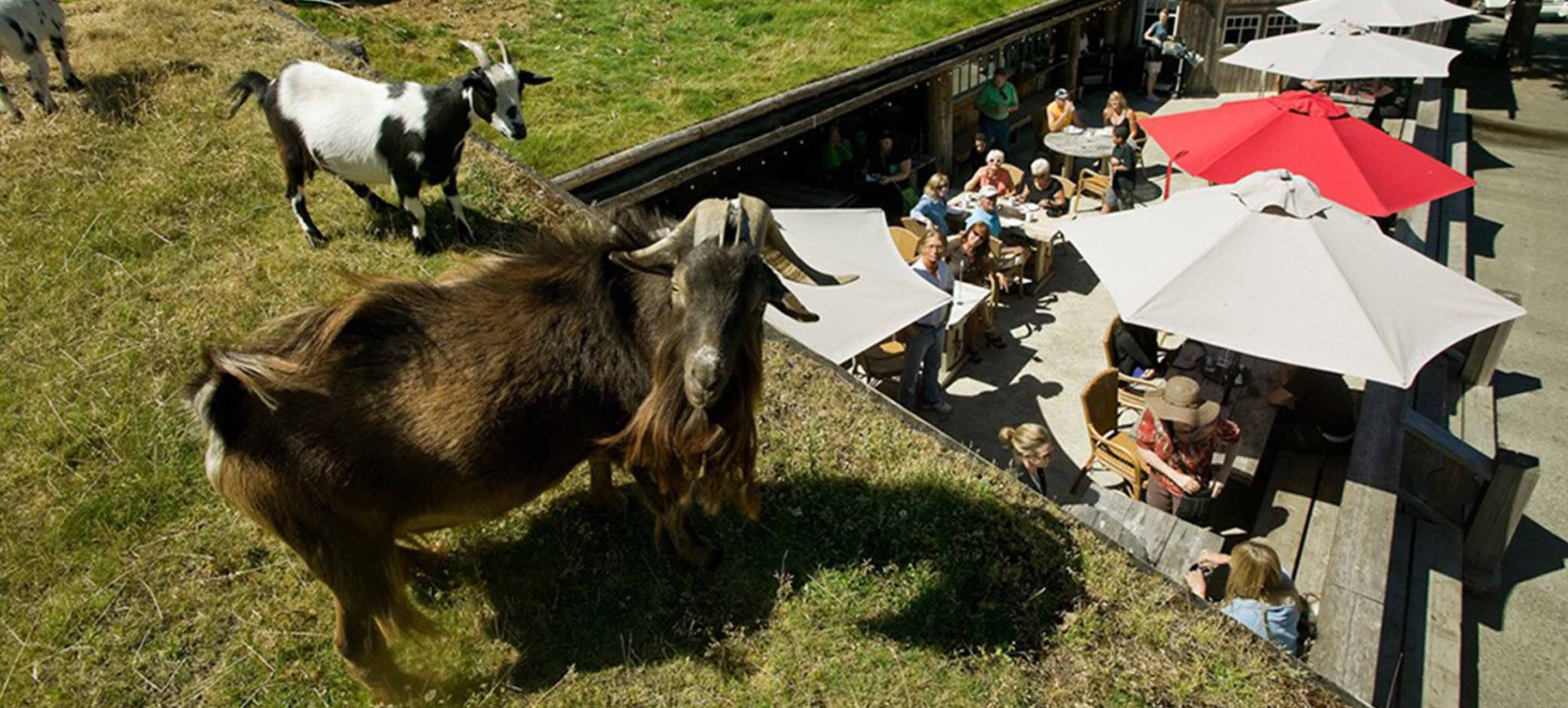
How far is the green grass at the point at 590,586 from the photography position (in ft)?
12.7

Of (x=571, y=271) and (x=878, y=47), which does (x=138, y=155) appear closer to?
(x=571, y=271)

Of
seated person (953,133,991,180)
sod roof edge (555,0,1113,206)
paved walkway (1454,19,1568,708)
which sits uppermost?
sod roof edge (555,0,1113,206)

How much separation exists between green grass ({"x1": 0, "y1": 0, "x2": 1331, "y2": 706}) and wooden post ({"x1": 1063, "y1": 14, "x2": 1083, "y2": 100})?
1461cm

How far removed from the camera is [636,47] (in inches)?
472

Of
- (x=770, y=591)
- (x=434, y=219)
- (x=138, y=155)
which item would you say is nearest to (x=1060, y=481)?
(x=770, y=591)

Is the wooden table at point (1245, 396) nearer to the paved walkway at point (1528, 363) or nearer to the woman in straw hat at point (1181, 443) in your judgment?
the woman in straw hat at point (1181, 443)

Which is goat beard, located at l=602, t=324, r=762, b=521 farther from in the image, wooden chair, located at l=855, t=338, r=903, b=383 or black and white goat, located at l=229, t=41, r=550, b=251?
wooden chair, located at l=855, t=338, r=903, b=383

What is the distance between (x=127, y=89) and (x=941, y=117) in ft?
34.4

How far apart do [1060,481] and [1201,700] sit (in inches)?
145

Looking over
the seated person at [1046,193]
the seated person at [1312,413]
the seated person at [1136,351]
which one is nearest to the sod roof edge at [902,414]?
the seated person at [1136,351]

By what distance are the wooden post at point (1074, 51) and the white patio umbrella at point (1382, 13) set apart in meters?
4.18

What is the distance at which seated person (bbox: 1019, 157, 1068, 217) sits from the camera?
40.5 ft

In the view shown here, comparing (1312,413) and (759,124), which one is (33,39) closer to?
(759,124)

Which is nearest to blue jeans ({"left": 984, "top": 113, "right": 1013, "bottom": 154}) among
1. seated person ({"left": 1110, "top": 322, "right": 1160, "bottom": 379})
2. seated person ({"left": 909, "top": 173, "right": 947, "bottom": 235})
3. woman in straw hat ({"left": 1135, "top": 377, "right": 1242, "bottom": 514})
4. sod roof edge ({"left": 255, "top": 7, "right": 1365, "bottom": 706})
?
seated person ({"left": 909, "top": 173, "right": 947, "bottom": 235})
